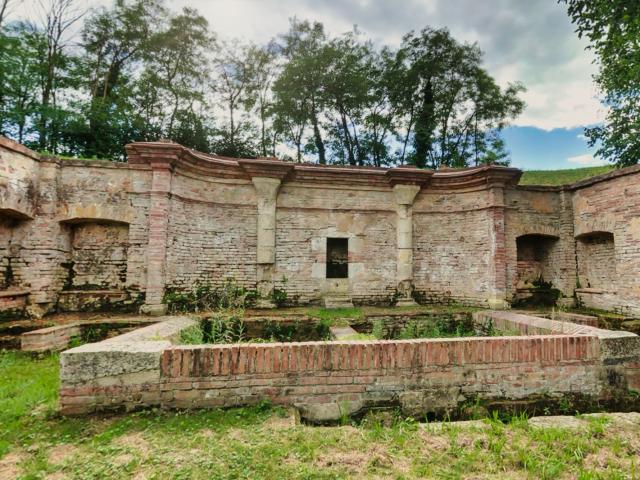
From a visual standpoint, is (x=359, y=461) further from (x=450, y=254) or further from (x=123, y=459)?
(x=450, y=254)

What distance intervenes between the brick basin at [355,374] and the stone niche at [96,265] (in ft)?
13.8

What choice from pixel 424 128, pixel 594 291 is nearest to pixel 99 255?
pixel 594 291

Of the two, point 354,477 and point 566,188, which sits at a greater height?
point 566,188

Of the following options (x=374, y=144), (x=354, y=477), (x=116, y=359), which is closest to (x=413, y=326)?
(x=354, y=477)

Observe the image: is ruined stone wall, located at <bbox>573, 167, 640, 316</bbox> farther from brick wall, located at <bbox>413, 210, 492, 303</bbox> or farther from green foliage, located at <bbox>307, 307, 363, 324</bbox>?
green foliage, located at <bbox>307, 307, 363, 324</bbox>

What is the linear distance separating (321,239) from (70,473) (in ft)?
23.9

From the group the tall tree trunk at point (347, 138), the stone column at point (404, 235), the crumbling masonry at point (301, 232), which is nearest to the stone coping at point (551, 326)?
the crumbling masonry at point (301, 232)

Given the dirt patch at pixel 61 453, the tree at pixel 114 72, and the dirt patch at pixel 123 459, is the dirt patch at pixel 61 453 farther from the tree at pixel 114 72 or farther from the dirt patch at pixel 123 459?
the tree at pixel 114 72

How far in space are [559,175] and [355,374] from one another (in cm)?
2555

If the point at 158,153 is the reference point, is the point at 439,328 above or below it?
below

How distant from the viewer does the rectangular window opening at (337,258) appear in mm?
9461

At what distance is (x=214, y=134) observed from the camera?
18578 millimetres

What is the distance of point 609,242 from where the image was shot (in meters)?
8.48

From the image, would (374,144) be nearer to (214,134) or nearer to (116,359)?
(214,134)
